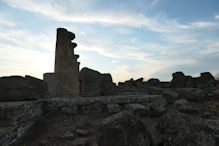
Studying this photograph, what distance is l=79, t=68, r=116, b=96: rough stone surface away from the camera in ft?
34.1

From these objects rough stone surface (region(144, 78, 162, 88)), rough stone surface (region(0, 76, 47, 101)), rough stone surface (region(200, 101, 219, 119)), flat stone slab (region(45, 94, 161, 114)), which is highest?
rough stone surface (region(144, 78, 162, 88))

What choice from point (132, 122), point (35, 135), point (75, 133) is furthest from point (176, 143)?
point (35, 135)

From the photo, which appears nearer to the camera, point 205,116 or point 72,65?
point 205,116

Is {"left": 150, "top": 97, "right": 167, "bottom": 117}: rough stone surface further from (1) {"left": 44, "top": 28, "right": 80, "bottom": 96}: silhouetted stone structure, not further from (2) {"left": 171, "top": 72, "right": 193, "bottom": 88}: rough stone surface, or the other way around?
(2) {"left": 171, "top": 72, "right": 193, "bottom": 88}: rough stone surface

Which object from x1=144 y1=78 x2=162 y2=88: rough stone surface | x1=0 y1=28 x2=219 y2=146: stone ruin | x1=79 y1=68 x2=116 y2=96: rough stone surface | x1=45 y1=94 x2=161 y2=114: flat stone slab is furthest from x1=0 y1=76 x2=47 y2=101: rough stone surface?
x1=144 y1=78 x2=162 y2=88: rough stone surface

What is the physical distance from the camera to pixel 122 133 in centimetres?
265

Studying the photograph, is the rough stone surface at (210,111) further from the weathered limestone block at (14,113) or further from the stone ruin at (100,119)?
the weathered limestone block at (14,113)

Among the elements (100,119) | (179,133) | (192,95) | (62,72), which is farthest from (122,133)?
(62,72)

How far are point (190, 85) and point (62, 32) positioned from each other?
28.0 ft

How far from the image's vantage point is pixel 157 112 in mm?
4680

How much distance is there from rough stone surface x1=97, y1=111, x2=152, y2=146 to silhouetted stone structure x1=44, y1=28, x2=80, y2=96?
269 inches

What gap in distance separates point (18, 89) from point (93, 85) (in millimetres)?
6704

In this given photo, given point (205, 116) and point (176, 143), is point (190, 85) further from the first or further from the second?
point (176, 143)

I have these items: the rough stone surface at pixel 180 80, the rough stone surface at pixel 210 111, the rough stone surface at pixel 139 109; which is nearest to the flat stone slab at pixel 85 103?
the rough stone surface at pixel 139 109
